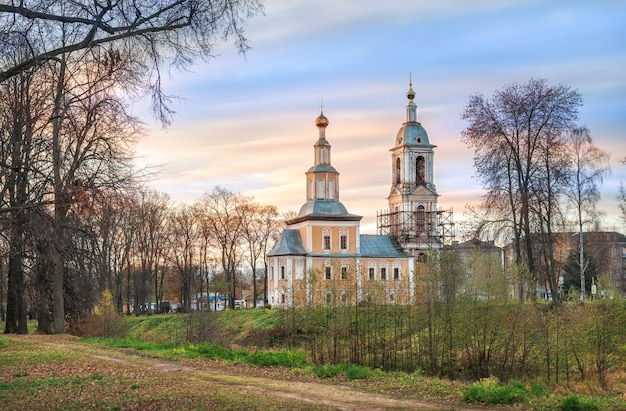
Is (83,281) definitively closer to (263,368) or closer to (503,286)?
(263,368)

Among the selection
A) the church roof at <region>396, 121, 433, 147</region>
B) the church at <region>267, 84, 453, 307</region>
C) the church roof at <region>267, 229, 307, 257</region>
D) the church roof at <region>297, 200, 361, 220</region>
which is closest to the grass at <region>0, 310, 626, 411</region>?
the church at <region>267, 84, 453, 307</region>

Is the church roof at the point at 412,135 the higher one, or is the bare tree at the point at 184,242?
the church roof at the point at 412,135

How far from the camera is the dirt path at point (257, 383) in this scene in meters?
11.2

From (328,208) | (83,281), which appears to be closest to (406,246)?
(328,208)

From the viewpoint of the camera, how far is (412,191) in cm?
5806

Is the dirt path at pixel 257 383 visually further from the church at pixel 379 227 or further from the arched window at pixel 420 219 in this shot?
the arched window at pixel 420 219

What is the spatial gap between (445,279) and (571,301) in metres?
3.25

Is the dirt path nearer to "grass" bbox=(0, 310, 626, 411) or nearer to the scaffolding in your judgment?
"grass" bbox=(0, 310, 626, 411)

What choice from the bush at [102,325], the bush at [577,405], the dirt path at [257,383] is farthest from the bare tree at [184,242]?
the bush at [577,405]

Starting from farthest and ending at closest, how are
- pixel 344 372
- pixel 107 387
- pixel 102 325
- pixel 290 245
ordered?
pixel 290 245
pixel 102 325
pixel 344 372
pixel 107 387

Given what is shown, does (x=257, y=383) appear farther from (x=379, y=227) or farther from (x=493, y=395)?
(x=379, y=227)

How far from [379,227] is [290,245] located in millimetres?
11536

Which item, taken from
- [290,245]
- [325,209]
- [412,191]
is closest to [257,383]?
[290,245]

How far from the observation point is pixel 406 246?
56938mm
